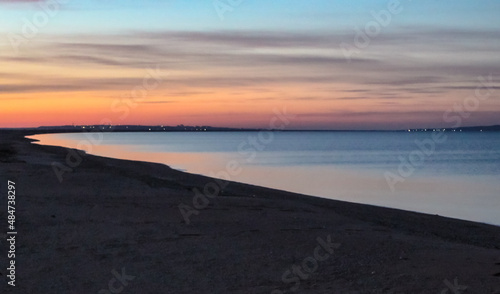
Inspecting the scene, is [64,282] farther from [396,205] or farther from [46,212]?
[396,205]

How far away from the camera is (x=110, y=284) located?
7969mm

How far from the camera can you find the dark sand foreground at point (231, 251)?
25.9ft

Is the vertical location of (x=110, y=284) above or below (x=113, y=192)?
below

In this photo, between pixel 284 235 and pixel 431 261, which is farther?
pixel 284 235

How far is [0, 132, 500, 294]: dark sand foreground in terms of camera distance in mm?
7887

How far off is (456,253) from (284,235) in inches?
128

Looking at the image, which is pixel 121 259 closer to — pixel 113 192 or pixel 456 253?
pixel 456 253

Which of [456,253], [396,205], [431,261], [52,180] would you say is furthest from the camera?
[396,205]

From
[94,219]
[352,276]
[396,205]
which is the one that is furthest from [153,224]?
[396,205]

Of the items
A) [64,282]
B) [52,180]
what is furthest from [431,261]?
[52,180]

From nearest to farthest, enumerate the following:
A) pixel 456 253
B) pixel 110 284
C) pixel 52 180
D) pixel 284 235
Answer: pixel 110 284
pixel 456 253
pixel 284 235
pixel 52 180

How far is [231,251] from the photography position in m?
9.97

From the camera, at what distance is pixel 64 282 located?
7.98 metres

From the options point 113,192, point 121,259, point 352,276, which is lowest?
point 352,276
